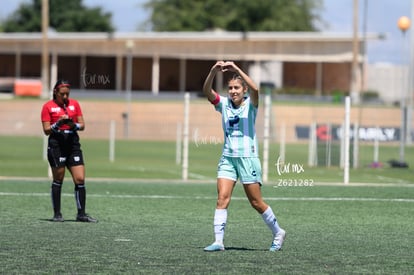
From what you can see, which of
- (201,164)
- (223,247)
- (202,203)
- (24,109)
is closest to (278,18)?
(24,109)

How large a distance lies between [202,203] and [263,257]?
7664mm

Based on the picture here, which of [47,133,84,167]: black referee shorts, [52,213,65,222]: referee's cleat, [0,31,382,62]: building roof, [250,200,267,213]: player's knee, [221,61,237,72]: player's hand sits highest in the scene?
[0,31,382,62]: building roof

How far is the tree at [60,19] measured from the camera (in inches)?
4200

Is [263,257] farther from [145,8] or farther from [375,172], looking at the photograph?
[145,8]

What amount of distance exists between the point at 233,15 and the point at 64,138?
82757mm

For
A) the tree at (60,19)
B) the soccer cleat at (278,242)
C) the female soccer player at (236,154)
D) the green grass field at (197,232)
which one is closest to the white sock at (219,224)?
the female soccer player at (236,154)

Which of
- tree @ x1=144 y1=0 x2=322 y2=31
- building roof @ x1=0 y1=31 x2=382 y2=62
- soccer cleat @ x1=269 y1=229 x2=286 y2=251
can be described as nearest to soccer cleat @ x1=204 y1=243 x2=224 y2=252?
soccer cleat @ x1=269 y1=229 x2=286 y2=251

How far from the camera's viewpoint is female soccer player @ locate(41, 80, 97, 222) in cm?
1559

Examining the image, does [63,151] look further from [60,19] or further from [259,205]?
[60,19]

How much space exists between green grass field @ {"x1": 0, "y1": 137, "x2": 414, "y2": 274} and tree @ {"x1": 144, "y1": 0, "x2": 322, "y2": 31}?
68.1 m

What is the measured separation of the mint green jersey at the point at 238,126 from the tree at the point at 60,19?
94438mm

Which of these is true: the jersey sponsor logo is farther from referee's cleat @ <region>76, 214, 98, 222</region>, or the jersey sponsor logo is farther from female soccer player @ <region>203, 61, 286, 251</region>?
referee's cleat @ <region>76, 214, 98, 222</region>

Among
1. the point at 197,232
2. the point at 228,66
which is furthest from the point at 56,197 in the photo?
the point at 228,66

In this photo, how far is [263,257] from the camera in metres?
11.6
